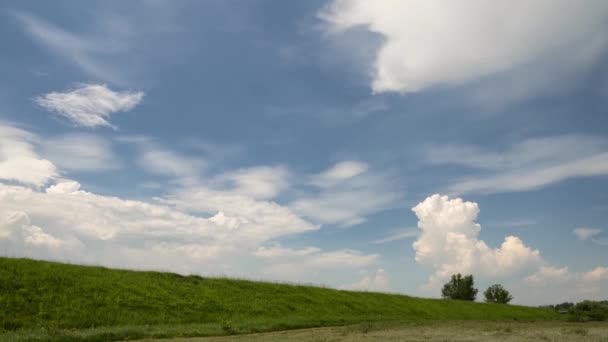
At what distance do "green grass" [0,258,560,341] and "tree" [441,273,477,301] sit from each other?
44.3 metres

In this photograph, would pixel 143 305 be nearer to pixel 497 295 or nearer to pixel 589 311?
pixel 589 311

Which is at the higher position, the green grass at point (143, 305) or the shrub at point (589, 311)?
the shrub at point (589, 311)

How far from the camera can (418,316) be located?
166 feet

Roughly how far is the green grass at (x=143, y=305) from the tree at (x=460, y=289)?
1743 inches

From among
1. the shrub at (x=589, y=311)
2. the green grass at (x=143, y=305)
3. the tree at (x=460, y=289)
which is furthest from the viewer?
the tree at (x=460, y=289)

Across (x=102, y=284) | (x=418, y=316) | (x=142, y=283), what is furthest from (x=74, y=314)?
(x=418, y=316)

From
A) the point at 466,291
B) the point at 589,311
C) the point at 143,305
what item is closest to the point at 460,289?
the point at 466,291

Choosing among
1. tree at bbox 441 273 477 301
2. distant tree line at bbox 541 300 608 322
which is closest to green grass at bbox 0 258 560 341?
distant tree line at bbox 541 300 608 322

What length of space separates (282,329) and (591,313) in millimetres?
29147

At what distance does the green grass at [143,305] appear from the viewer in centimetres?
2422

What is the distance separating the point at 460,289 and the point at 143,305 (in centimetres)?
7067

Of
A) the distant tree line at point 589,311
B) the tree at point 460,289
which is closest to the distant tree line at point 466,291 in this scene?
the tree at point 460,289

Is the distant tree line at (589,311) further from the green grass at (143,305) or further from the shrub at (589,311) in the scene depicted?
the green grass at (143,305)

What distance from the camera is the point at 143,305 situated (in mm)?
31984
